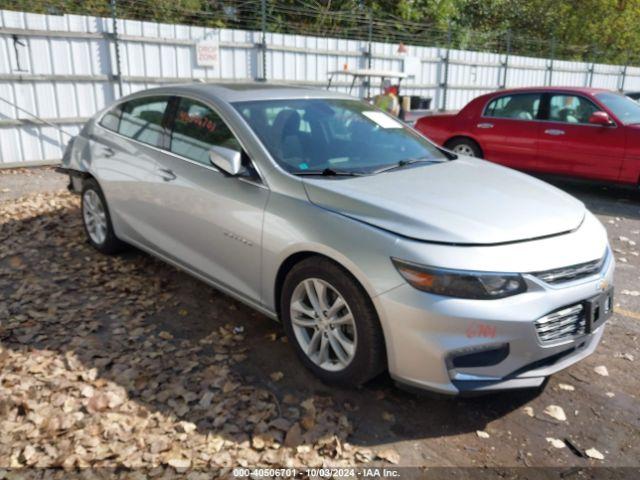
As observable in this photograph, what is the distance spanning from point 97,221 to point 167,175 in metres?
1.45

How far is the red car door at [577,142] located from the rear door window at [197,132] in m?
5.90

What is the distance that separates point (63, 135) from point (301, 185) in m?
7.51

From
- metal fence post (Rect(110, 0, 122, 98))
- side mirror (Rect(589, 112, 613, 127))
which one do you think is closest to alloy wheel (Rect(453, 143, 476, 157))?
side mirror (Rect(589, 112, 613, 127))

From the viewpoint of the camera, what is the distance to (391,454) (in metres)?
2.79

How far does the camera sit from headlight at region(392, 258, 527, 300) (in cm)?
271

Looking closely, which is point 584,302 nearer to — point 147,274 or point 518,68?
point 147,274

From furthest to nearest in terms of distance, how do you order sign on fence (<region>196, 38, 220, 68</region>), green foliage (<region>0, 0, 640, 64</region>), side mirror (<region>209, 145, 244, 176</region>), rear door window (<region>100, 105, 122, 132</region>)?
green foliage (<region>0, 0, 640, 64</region>) → sign on fence (<region>196, 38, 220, 68</region>) → rear door window (<region>100, 105, 122, 132</region>) → side mirror (<region>209, 145, 244, 176</region>)

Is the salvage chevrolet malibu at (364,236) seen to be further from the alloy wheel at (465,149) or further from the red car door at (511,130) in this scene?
the alloy wheel at (465,149)

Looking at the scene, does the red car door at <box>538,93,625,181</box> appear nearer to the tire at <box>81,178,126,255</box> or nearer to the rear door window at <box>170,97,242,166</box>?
the rear door window at <box>170,97,242,166</box>

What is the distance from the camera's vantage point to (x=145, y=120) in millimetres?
4684

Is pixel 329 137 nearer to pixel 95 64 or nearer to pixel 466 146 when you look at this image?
pixel 466 146

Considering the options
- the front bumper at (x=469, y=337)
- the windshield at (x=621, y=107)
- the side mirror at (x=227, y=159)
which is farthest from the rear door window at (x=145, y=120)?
the windshield at (x=621, y=107)

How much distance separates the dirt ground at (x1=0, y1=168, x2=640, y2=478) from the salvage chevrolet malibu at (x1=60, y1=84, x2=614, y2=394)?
1.00 feet

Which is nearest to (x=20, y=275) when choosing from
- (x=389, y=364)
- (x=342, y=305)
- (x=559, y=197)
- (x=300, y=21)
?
(x=342, y=305)
